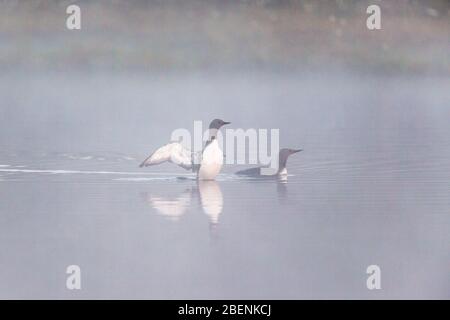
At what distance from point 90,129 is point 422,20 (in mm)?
2477

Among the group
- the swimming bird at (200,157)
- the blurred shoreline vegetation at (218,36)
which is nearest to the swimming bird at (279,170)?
the swimming bird at (200,157)

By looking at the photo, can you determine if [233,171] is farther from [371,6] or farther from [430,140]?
[371,6]

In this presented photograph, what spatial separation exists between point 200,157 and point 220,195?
1.26 ft

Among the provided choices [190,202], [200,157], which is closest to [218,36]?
[200,157]

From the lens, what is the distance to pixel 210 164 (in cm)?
512

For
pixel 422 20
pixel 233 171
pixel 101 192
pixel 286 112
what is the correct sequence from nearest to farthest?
1. pixel 101 192
2. pixel 233 171
3. pixel 286 112
4. pixel 422 20

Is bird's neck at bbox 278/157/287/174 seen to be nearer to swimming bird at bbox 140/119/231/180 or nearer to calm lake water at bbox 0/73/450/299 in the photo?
calm lake water at bbox 0/73/450/299

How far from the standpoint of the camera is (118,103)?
7301 mm

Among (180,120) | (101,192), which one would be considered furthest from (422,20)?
→ (101,192)

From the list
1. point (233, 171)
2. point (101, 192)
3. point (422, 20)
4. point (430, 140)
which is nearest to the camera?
point (101, 192)

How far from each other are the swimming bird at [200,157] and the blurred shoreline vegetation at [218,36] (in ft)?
7.60

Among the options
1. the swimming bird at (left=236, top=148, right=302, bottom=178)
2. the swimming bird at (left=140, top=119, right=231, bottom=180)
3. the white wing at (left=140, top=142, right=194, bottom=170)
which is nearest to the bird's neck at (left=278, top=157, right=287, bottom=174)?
the swimming bird at (left=236, top=148, right=302, bottom=178)

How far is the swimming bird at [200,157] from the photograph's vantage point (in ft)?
16.8

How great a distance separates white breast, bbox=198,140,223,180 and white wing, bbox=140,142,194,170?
0.36 feet
